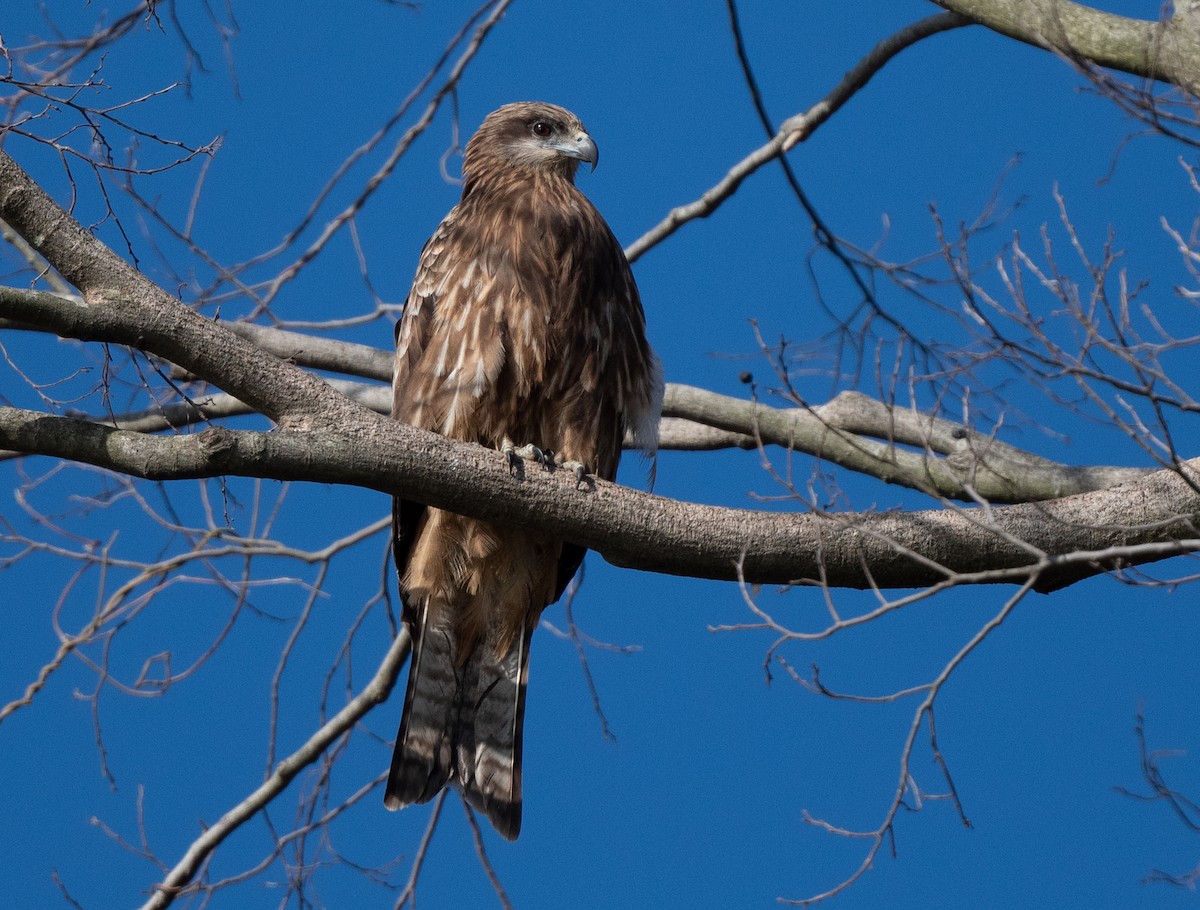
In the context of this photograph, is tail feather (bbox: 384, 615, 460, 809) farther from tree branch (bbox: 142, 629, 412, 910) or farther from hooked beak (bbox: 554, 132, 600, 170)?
hooked beak (bbox: 554, 132, 600, 170)

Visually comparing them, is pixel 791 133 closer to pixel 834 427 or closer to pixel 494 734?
pixel 834 427

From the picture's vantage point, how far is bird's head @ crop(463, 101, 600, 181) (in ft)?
15.5

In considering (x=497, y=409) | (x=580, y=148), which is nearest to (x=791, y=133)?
(x=580, y=148)

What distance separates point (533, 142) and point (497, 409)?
1.38m

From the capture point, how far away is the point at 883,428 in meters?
4.52

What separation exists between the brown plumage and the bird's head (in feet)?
0.78

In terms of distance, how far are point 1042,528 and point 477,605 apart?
192 centimetres

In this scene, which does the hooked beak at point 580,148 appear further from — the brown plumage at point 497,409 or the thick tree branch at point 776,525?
the thick tree branch at point 776,525

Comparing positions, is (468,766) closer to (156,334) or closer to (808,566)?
(808,566)

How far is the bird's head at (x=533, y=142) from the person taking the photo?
4738mm

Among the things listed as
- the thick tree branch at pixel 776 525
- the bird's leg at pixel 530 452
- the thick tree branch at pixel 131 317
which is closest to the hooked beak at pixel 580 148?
the bird's leg at pixel 530 452

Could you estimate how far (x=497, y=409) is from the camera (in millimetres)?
3871

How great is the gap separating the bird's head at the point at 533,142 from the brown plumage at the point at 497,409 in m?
0.24

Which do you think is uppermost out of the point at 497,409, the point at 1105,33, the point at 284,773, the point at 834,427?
the point at 1105,33
